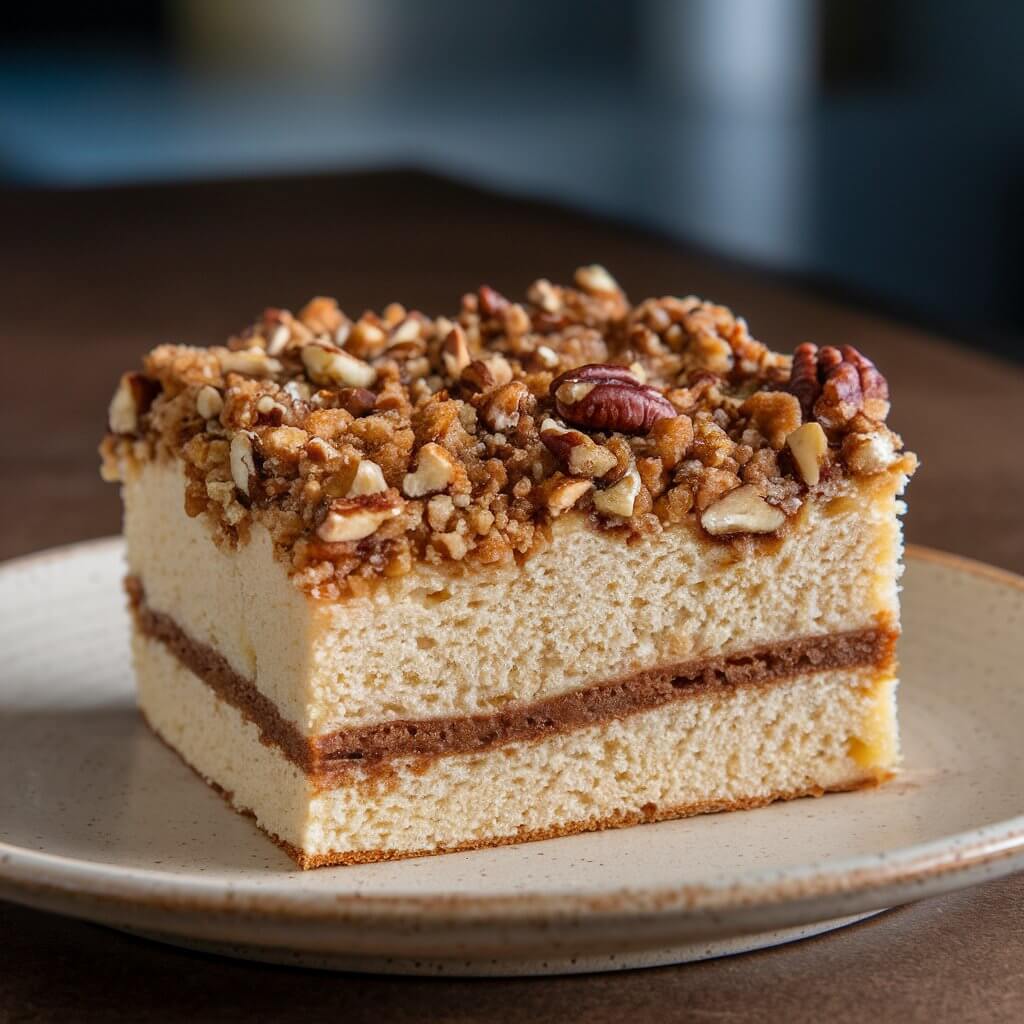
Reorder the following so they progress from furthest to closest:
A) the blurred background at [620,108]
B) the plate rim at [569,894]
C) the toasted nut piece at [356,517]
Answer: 1. the blurred background at [620,108]
2. the toasted nut piece at [356,517]
3. the plate rim at [569,894]

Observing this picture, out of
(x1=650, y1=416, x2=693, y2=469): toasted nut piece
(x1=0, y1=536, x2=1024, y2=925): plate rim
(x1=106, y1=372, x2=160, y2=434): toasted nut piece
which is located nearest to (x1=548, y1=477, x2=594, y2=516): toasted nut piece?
(x1=650, y1=416, x2=693, y2=469): toasted nut piece

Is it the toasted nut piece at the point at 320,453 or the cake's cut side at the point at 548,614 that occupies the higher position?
the toasted nut piece at the point at 320,453

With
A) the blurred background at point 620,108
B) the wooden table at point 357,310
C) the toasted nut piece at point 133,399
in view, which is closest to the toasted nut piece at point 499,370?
the toasted nut piece at point 133,399

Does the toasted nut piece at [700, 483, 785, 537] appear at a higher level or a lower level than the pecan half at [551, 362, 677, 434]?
lower

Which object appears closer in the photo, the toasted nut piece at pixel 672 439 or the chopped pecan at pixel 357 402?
the toasted nut piece at pixel 672 439

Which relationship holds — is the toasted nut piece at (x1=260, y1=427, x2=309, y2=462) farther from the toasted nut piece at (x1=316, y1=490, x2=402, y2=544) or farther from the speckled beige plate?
the speckled beige plate

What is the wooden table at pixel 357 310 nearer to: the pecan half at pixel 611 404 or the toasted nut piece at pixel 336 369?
the pecan half at pixel 611 404

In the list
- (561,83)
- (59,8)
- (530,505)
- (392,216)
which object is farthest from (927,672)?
(59,8)

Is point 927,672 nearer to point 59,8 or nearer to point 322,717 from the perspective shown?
point 322,717
